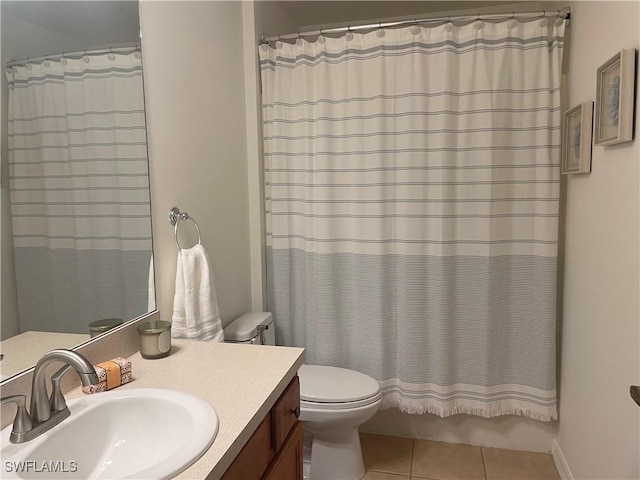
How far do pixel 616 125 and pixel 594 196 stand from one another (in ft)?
1.16

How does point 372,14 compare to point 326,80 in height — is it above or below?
above

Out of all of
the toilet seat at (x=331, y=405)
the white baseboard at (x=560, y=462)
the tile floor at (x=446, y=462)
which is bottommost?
the tile floor at (x=446, y=462)

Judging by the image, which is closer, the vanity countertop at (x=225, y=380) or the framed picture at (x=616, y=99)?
the vanity countertop at (x=225, y=380)

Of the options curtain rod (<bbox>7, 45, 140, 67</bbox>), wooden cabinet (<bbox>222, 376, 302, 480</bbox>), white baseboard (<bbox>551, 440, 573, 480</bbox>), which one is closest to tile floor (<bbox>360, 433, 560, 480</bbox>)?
white baseboard (<bbox>551, 440, 573, 480</bbox>)

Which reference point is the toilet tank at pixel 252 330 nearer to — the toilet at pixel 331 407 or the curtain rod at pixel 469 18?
the toilet at pixel 331 407

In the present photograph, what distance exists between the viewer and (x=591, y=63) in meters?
1.77

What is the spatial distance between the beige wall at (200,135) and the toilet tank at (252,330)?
75 mm

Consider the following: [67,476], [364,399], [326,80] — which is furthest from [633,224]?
[67,476]

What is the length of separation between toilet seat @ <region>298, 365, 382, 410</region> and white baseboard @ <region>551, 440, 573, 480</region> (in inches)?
35.4

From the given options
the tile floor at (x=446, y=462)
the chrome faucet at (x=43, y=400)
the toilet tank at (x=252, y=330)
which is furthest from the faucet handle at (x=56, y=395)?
the tile floor at (x=446, y=462)

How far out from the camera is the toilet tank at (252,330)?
79.4 inches

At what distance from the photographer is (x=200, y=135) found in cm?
189

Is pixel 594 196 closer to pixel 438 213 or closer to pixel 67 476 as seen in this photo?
pixel 438 213

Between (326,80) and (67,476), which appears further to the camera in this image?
(326,80)
